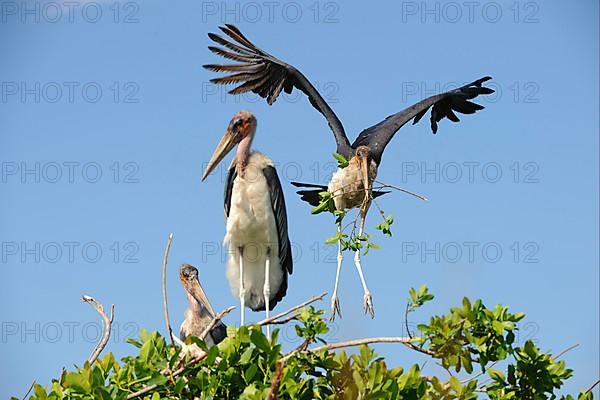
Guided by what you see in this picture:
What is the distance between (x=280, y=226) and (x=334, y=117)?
1.15m

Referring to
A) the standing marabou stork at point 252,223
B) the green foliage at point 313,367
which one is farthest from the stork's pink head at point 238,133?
the green foliage at point 313,367

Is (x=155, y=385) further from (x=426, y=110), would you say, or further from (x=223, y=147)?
(x=426, y=110)

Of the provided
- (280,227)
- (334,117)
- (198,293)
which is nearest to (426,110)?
(334,117)

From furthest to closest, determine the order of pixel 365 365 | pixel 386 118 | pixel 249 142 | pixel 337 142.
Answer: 1. pixel 386 118
2. pixel 337 142
3. pixel 249 142
4. pixel 365 365

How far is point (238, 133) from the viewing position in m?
8.17

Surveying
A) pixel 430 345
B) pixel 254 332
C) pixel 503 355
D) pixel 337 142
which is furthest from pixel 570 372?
pixel 337 142

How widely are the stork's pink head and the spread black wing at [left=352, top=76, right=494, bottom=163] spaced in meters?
1.15

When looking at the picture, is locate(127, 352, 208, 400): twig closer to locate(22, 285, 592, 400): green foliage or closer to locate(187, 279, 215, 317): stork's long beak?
locate(22, 285, 592, 400): green foliage

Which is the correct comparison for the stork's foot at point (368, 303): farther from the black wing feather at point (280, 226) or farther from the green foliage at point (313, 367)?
the green foliage at point (313, 367)

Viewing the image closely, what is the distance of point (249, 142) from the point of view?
8.20 m

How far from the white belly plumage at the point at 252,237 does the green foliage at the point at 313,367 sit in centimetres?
333

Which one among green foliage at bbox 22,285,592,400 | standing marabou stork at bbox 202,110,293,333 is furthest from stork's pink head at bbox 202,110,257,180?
green foliage at bbox 22,285,592,400

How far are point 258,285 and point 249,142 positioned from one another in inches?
44.3

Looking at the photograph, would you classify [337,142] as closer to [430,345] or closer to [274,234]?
[274,234]
